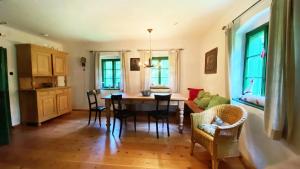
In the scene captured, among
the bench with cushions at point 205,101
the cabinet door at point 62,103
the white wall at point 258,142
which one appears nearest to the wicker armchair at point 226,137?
the white wall at point 258,142

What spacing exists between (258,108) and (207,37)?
2.95 meters

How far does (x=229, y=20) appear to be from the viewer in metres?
3.01

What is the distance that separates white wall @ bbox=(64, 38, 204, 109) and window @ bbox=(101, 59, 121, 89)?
423mm

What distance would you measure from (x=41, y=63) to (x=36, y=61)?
0.63 feet

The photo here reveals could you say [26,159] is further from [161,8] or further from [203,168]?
[161,8]

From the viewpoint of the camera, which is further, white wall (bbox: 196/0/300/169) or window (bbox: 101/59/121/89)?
window (bbox: 101/59/121/89)

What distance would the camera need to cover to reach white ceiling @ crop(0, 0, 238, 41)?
267 centimetres

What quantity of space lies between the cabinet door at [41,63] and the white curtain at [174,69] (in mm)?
3702

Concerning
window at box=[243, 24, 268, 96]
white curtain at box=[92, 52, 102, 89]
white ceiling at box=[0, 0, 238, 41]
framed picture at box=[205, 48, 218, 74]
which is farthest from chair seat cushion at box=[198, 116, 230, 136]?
Answer: white curtain at box=[92, 52, 102, 89]

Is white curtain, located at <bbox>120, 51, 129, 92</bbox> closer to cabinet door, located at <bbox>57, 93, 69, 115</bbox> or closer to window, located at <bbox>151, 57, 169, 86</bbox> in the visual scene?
window, located at <bbox>151, 57, 169, 86</bbox>

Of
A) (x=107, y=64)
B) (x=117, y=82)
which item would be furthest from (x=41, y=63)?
(x=117, y=82)

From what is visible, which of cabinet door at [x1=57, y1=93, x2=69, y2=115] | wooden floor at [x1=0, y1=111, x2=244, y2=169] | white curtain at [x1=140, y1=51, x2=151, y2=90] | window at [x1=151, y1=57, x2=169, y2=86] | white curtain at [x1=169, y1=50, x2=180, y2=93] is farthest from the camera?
window at [x1=151, y1=57, x2=169, y2=86]

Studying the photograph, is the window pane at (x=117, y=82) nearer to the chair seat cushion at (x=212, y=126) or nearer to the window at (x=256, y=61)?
the chair seat cushion at (x=212, y=126)

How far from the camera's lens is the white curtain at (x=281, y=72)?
140cm
